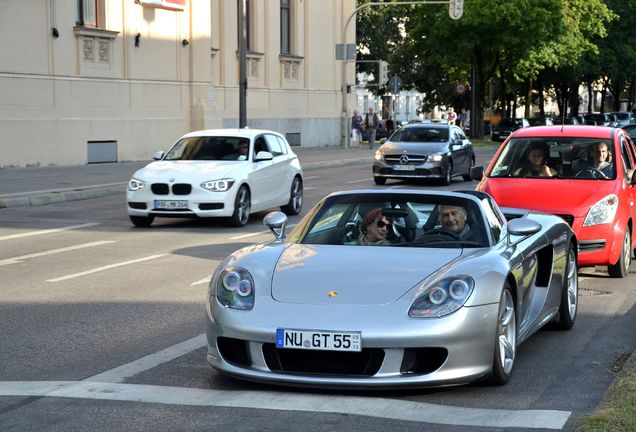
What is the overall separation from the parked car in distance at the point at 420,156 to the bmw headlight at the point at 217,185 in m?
11.4

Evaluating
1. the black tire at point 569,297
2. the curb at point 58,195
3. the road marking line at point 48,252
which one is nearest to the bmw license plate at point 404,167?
the curb at point 58,195

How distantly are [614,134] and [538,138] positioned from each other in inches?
33.7

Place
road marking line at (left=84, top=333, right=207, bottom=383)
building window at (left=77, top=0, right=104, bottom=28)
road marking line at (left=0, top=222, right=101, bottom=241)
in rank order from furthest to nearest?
building window at (left=77, top=0, right=104, bottom=28) → road marking line at (left=0, top=222, right=101, bottom=241) → road marking line at (left=84, top=333, right=207, bottom=383)

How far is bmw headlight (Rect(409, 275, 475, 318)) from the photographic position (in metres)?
6.49

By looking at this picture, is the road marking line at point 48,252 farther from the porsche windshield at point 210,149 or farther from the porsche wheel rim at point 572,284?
the porsche wheel rim at point 572,284

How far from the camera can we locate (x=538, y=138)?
13367 mm

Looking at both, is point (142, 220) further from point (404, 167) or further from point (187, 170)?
point (404, 167)

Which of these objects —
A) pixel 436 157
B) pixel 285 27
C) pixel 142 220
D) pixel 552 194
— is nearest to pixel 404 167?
pixel 436 157

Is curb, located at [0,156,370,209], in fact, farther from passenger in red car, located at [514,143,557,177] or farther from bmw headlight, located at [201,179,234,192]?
passenger in red car, located at [514,143,557,177]

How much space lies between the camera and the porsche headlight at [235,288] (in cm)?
675

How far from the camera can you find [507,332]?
7031 millimetres

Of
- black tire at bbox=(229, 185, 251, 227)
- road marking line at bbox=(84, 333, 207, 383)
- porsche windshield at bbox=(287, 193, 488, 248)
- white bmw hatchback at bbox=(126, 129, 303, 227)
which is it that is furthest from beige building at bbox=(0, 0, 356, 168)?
porsche windshield at bbox=(287, 193, 488, 248)

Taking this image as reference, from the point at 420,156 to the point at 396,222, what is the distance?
2129 centimetres

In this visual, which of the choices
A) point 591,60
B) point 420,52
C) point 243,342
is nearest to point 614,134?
point 243,342
